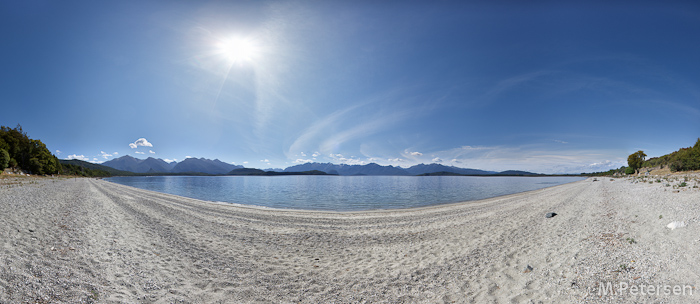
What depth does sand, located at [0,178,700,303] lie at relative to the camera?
20.2ft

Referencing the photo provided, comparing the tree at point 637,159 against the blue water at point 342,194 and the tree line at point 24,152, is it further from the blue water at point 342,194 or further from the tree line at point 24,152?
the tree line at point 24,152

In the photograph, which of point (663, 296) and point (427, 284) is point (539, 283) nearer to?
point (663, 296)


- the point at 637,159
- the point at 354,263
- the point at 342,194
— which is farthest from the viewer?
the point at 637,159

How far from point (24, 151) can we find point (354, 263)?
134629 millimetres

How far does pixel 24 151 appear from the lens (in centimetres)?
8088

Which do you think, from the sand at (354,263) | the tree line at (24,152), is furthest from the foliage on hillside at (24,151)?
the sand at (354,263)

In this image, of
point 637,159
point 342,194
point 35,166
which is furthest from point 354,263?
point 637,159

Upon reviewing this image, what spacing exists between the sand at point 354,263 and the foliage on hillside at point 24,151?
4071 inches

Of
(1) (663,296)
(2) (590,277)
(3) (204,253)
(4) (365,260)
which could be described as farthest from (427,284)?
(3) (204,253)

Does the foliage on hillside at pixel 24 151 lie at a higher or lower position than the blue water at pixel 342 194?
higher

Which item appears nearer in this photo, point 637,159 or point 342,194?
point 342,194

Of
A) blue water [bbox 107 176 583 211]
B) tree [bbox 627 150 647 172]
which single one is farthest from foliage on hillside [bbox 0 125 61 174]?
tree [bbox 627 150 647 172]

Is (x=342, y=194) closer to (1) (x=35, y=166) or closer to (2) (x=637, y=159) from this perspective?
(1) (x=35, y=166)

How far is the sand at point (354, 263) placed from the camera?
6.14 meters
